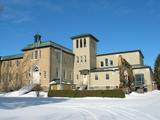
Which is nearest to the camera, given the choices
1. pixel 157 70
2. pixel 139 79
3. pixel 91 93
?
pixel 91 93

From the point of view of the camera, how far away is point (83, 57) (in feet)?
194


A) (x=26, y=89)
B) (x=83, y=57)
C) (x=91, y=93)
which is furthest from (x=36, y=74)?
(x=91, y=93)

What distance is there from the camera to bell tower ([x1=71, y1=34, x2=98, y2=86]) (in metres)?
57.6

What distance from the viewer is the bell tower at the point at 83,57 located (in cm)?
5759

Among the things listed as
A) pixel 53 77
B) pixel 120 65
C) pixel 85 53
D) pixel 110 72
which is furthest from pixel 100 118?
pixel 85 53

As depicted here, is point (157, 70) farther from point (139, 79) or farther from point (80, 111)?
point (80, 111)

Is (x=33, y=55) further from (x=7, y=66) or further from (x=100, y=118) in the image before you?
(x=100, y=118)

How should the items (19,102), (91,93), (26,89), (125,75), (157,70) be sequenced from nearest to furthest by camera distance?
(19,102)
(91,93)
(125,75)
(26,89)
(157,70)

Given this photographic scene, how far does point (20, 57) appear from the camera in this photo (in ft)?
184

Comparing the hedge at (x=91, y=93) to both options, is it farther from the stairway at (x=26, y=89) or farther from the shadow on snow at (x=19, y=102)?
the shadow on snow at (x=19, y=102)

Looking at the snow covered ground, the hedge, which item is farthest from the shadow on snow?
the hedge

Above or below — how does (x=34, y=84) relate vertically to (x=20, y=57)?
below

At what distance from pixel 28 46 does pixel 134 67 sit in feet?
72.2

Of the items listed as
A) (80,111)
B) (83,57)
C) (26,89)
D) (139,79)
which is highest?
(83,57)
